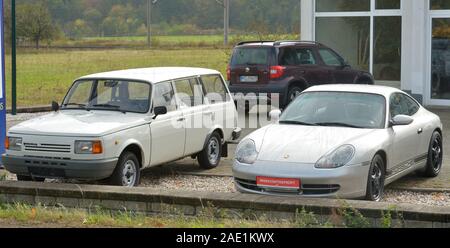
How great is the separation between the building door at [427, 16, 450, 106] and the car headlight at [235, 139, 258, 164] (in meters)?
11.9

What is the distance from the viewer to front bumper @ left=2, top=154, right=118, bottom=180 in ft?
31.8

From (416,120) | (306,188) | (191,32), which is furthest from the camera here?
(191,32)

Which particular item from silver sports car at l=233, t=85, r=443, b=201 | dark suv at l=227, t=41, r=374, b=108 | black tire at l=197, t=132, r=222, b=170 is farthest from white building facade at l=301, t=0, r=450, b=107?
silver sports car at l=233, t=85, r=443, b=201

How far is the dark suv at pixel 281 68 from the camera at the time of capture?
18.5 metres

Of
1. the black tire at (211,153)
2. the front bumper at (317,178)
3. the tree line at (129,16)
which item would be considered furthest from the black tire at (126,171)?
the tree line at (129,16)

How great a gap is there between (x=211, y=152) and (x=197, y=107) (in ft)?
2.76

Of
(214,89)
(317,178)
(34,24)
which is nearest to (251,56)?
(214,89)

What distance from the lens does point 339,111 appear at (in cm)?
1011

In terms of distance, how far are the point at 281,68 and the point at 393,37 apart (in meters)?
4.28

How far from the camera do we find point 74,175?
31.9 ft

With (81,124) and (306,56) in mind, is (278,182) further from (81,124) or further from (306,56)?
(306,56)

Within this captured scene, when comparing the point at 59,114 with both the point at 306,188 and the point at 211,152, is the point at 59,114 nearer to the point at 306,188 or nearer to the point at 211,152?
the point at 211,152
